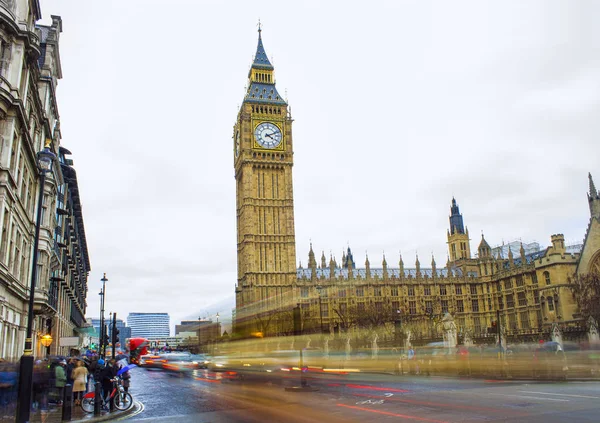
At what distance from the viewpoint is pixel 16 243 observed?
2772 cm

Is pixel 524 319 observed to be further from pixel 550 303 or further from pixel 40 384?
pixel 40 384

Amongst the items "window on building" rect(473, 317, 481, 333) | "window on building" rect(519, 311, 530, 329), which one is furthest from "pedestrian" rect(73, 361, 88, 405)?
"window on building" rect(473, 317, 481, 333)

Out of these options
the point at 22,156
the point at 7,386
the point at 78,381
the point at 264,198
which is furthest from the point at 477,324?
the point at 7,386

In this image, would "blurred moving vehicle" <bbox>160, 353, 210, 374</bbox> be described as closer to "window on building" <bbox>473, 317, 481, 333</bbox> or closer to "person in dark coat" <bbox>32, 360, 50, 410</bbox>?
"person in dark coat" <bbox>32, 360, 50, 410</bbox>

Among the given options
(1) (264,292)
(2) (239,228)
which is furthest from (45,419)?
(2) (239,228)

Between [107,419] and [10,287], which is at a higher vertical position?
[10,287]

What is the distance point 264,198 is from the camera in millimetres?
Answer: 101062

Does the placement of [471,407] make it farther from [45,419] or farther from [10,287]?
[10,287]

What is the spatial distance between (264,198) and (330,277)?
19.8 m

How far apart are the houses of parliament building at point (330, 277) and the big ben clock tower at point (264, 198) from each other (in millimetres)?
189

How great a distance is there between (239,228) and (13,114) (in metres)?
82.3

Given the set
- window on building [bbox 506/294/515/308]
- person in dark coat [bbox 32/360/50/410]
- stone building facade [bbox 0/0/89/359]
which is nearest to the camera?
person in dark coat [bbox 32/360/50/410]

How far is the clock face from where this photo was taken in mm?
103875

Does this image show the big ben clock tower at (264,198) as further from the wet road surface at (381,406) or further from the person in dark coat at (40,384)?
the person in dark coat at (40,384)
